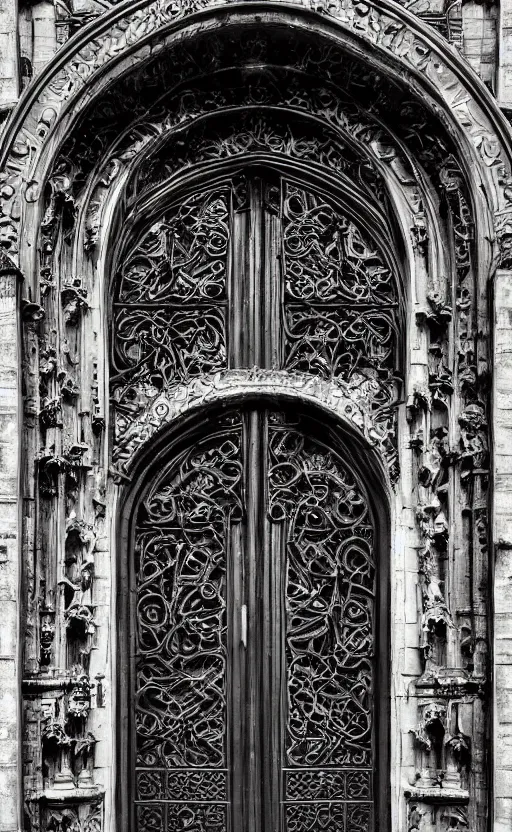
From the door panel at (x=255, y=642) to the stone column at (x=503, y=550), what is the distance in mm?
982

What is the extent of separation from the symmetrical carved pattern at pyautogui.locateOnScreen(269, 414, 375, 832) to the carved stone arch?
0.02m

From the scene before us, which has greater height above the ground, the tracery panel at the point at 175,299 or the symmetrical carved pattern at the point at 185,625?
the tracery panel at the point at 175,299

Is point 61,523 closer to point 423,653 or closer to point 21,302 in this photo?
point 21,302

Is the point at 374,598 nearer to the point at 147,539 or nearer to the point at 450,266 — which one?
the point at 147,539

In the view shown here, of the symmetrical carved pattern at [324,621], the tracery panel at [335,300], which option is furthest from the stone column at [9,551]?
the tracery panel at [335,300]

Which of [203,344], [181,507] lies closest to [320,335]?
[203,344]

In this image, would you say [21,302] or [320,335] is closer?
[21,302]

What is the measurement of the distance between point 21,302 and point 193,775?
3.28m

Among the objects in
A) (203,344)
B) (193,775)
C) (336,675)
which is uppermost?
(203,344)

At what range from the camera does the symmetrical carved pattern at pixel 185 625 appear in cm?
926

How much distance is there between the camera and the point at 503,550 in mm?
8688

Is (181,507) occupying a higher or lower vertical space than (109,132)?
lower

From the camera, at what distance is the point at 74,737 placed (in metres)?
8.98

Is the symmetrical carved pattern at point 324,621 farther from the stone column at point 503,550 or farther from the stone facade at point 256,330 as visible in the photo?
the stone column at point 503,550
